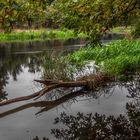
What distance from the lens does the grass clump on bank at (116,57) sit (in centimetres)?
1625

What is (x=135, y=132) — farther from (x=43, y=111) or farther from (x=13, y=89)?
(x=13, y=89)

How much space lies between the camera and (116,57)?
60.8 feet

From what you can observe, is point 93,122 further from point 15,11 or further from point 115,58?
point 115,58

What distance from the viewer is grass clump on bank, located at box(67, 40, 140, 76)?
16250 millimetres

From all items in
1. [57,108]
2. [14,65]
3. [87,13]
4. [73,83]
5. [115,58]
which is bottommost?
[14,65]

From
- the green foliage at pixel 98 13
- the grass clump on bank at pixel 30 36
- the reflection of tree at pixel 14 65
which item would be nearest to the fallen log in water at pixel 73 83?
the reflection of tree at pixel 14 65

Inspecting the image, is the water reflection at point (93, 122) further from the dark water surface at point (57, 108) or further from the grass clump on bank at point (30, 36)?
the grass clump on bank at point (30, 36)

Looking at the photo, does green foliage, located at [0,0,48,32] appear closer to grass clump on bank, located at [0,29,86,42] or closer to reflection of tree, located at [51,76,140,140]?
reflection of tree, located at [51,76,140,140]

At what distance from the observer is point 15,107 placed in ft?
40.8

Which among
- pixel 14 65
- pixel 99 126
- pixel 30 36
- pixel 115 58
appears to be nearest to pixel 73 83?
pixel 99 126

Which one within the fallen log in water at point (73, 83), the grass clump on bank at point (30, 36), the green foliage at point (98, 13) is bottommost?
the grass clump on bank at point (30, 36)

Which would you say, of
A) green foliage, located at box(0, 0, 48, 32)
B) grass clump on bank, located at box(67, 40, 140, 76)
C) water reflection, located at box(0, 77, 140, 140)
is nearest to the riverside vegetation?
grass clump on bank, located at box(67, 40, 140, 76)

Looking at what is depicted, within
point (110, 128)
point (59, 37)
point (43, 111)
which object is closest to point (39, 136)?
point (110, 128)

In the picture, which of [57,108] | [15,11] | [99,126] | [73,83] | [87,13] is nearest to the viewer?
[15,11]
